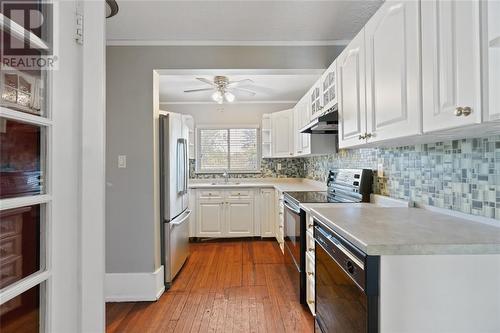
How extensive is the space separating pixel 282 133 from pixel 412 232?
314 centimetres

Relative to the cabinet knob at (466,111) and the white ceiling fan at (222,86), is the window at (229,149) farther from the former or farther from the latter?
the cabinet knob at (466,111)

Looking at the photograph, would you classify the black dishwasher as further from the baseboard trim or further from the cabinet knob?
the baseboard trim

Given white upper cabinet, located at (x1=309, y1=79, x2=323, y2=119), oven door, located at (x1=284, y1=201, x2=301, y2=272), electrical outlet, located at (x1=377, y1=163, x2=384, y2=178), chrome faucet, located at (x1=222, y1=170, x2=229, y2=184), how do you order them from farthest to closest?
chrome faucet, located at (x1=222, y1=170, x2=229, y2=184) < white upper cabinet, located at (x1=309, y1=79, x2=323, y2=119) < oven door, located at (x1=284, y1=201, x2=301, y2=272) < electrical outlet, located at (x1=377, y1=163, x2=384, y2=178)

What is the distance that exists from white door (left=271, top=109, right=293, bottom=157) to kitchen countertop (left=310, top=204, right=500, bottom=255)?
2.58m

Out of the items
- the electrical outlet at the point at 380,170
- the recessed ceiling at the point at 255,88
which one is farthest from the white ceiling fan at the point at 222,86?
the electrical outlet at the point at 380,170

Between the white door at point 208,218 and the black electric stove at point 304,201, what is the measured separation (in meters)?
1.62

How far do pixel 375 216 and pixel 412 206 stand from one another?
0.45 metres

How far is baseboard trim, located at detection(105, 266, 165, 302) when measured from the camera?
238 centimetres

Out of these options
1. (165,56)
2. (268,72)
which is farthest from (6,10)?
(268,72)

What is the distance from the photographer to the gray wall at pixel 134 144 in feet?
7.97

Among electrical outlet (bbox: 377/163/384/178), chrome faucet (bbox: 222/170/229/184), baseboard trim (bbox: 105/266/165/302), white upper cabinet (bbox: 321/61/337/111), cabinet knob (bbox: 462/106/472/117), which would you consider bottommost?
baseboard trim (bbox: 105/266/165/302)

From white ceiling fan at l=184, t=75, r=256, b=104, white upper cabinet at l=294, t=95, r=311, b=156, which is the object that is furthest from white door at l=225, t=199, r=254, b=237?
white ceiling fan at l=184, t=75, r=256, b=104

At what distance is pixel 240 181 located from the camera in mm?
4672

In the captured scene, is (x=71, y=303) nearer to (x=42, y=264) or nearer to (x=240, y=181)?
(x=42, y=264)
